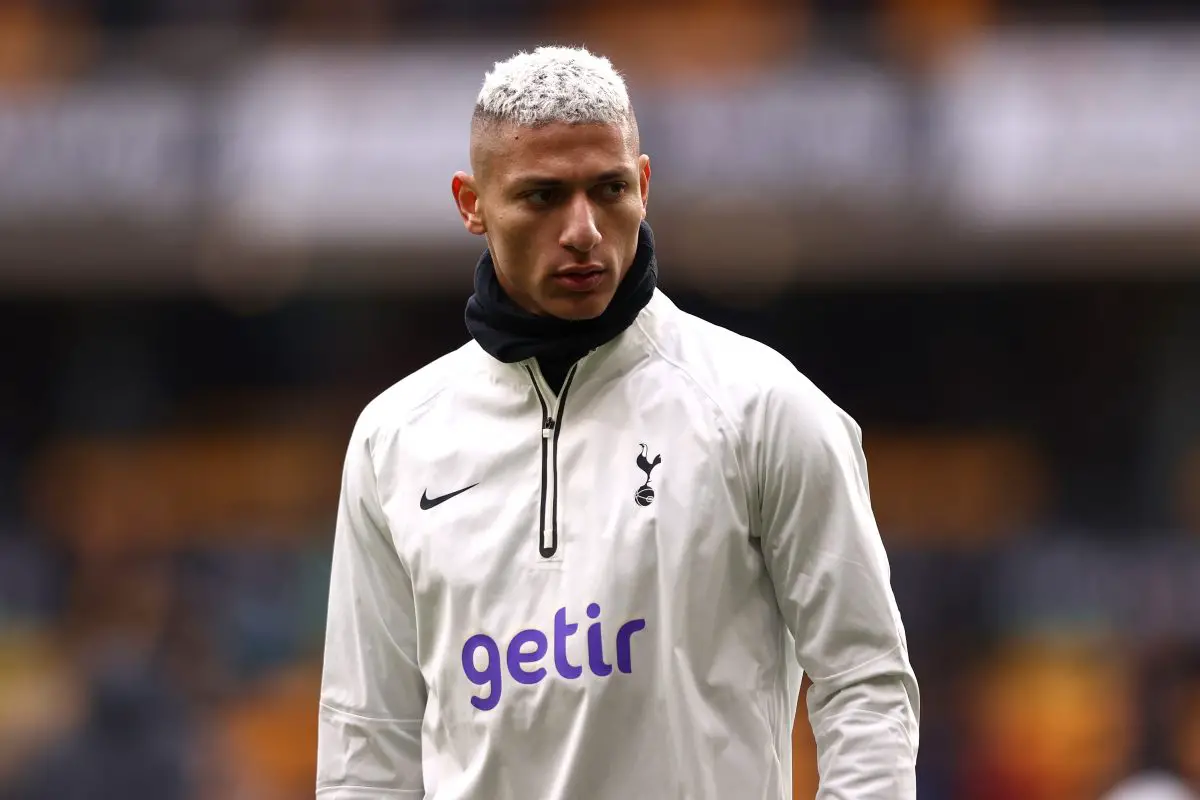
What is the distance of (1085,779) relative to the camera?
343 inches

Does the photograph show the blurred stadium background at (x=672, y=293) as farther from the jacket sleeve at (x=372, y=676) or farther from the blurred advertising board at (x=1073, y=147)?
the jacket sleeve at (x=372, y=676)

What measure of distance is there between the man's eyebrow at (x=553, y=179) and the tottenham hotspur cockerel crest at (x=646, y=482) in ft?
1.04

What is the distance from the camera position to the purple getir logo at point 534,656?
7.45 feet

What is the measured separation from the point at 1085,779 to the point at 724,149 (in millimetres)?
4564

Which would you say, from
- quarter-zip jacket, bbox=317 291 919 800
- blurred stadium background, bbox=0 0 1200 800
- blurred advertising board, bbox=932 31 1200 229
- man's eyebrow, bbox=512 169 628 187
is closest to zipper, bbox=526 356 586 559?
quarter-zip jacket, bbox=317 291 919 800

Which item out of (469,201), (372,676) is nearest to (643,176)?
(469,201)

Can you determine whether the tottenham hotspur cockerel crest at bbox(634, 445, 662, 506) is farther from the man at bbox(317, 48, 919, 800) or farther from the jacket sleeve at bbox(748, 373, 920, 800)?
the jacket sleeve at bbox(748, 373, 920, 800)

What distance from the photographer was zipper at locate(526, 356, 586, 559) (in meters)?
2.34

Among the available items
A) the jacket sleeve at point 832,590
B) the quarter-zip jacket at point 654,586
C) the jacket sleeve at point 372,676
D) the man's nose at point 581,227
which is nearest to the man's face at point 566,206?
the man's nose at point 581,227

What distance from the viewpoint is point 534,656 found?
7.54 ft

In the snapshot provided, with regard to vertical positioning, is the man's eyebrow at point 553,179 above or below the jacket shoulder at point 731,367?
above

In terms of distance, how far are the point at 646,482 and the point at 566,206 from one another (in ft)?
1.10

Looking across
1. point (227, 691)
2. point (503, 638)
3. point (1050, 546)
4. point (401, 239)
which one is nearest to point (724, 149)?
point (401, 239)

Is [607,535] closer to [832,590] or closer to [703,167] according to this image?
[832,590]
